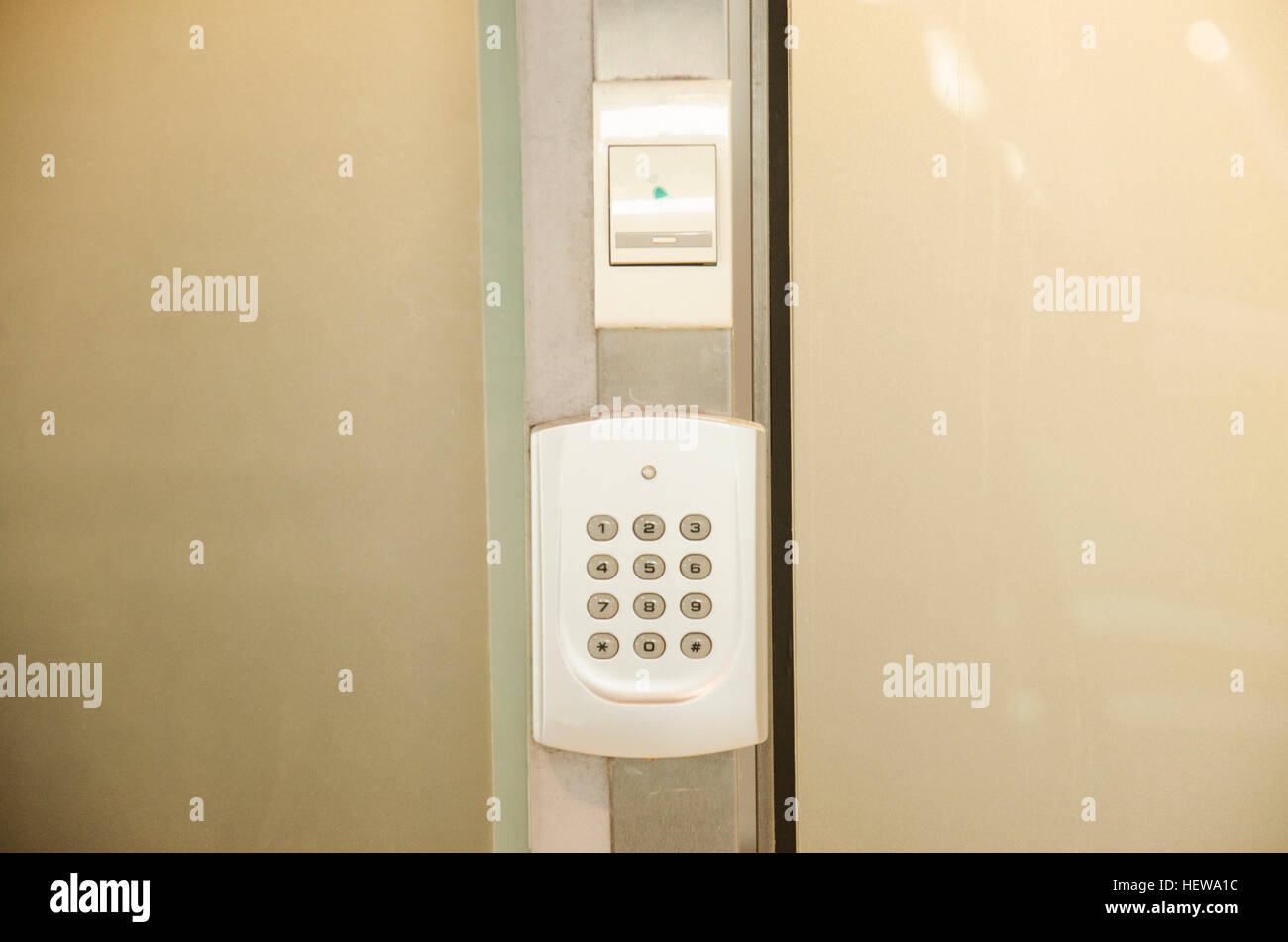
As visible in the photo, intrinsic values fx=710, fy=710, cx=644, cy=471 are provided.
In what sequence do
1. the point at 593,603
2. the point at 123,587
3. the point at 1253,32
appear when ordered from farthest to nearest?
the point at 123,587 < the point at 1253,32 < the point at 593,603

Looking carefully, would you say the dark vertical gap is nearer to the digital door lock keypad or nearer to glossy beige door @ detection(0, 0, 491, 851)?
the digital door lock keypad

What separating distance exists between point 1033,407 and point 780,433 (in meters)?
0.23

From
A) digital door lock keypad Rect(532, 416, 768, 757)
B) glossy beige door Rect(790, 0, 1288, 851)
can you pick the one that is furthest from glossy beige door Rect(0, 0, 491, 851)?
glossy beige door Rect(790, 0, 1288, 851)

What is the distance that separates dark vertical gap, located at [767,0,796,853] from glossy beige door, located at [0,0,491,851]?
27 cm

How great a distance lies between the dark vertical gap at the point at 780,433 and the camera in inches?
22.4


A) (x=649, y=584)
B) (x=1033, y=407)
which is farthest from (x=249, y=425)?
(x=1033, y=407)

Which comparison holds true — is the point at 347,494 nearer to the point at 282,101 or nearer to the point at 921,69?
the point at 282,101

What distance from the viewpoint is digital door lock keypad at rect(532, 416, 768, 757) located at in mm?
493

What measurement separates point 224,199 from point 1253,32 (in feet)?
3.11

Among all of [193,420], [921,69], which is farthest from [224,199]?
[921,69]

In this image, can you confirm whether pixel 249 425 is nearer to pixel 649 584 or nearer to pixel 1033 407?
pixel 649 584

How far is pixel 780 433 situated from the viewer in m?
0.59

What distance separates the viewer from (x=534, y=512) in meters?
0.51

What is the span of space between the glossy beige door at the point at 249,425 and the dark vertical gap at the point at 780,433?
267 millimetres
